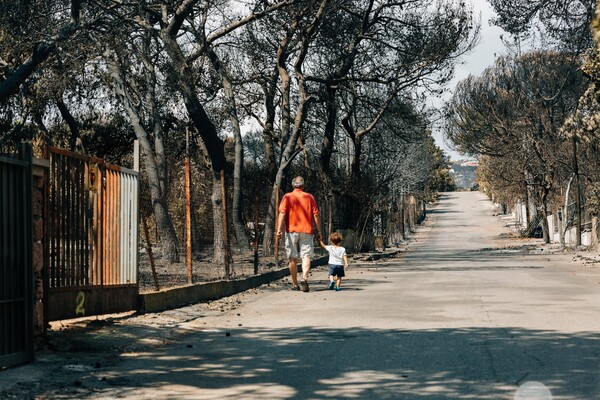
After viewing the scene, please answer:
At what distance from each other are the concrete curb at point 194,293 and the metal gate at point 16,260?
402 centimetres

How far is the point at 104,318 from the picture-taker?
1133 centimetres

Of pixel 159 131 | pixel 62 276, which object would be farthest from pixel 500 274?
pixel 62 276

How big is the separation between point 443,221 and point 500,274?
87.5 m

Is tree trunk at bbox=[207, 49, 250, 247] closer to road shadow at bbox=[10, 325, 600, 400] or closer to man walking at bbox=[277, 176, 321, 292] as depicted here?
man walking at bbox=[277, 176, 321, 292]

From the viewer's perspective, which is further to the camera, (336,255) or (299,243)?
(336,255)

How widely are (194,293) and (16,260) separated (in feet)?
21.5

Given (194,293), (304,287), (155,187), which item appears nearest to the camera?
(194,293)

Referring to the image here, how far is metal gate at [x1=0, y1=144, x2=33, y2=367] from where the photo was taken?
783cm

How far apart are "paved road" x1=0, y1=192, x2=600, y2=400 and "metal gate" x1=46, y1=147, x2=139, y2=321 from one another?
438 mm

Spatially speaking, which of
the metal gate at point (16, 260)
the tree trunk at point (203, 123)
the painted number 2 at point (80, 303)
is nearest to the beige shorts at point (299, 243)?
the tree trunk at point (203, 123)

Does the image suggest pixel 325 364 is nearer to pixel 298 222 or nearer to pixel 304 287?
pixel 304 287

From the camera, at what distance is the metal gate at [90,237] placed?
9719mm

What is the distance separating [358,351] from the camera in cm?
887

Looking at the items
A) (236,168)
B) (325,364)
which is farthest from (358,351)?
(236,168)
